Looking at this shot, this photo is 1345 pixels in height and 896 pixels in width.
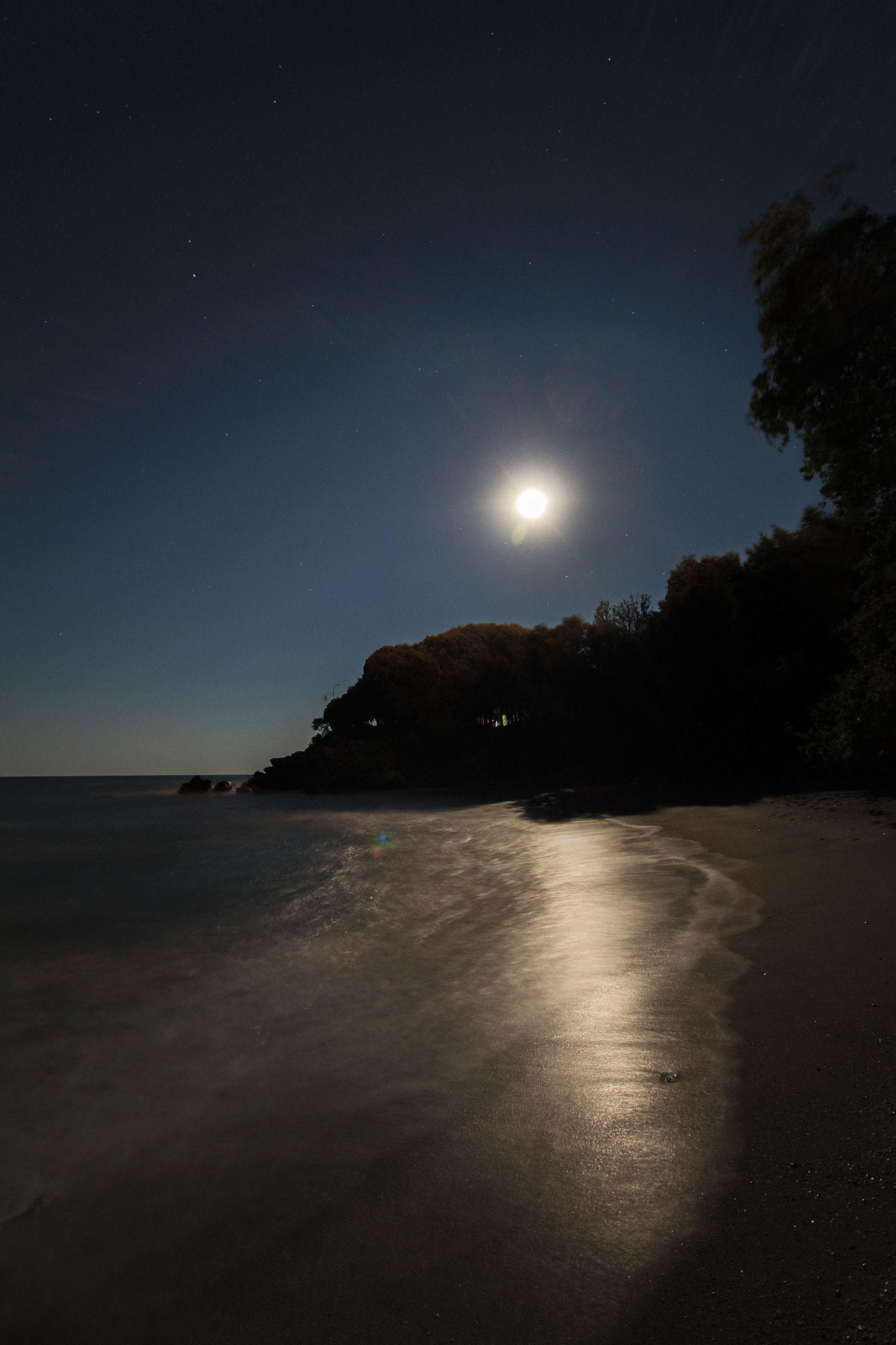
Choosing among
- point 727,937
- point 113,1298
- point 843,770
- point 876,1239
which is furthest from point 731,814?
point 113,1298

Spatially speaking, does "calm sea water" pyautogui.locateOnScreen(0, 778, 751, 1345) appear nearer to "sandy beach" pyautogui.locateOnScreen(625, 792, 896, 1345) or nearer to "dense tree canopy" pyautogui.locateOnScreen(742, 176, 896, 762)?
"sandy beach" pyautogui.locateOnScreen(625, 792, 896, 1345)

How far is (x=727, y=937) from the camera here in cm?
519

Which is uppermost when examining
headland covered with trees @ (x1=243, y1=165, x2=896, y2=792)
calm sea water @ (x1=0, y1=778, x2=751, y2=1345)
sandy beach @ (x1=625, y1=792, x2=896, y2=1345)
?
headland covered with trees @ (x1=243, y1=165, x2=896, y2=792)

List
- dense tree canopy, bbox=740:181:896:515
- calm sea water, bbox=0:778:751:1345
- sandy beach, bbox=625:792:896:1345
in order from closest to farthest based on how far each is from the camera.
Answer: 1. sandy beach, bbox=625:792:896:1345
2. calm sea water, bbox=0:778:751:1345
3. dense tree canopy, bbox=740:181:896:515

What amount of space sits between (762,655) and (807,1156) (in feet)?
71.5

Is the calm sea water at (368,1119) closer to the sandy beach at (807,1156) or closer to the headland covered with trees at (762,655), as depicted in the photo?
the sandy beach at (807,1156)

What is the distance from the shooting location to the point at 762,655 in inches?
846

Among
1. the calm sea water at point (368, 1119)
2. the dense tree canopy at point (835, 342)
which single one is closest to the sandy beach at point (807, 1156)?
the calm sea water at point (368, 1119)

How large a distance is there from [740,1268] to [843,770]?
1702 cm

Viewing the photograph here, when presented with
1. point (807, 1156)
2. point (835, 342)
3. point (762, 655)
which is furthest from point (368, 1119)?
point (762, 655)

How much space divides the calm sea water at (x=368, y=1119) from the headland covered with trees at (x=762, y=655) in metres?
7.76

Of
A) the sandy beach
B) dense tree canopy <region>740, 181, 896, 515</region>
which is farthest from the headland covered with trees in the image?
the sandy beach

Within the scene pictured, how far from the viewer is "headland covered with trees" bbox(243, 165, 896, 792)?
10.1 meters

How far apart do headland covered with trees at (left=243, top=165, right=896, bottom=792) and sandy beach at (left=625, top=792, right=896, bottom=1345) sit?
7.09 metres
